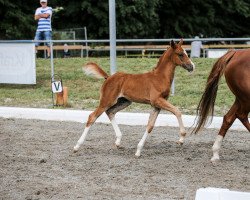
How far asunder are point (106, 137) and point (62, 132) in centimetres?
85

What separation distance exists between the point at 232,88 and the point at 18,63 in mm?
6671

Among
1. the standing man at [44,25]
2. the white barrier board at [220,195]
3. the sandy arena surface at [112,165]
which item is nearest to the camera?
the white barrier board at [220,195]

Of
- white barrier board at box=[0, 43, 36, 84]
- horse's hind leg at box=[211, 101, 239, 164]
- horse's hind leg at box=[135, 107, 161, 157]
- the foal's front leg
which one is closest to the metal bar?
white barrier board at box=[0, 43, 36, 84]

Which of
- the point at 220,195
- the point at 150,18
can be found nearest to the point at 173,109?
the point at 220,195

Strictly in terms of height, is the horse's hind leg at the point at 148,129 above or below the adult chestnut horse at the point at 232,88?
below

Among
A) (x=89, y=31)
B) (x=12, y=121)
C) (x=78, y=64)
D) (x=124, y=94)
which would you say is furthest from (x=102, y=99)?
(x=89, y=31)

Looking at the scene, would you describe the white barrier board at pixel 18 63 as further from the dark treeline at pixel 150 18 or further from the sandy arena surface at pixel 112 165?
the dark treeline at pixel 150 18

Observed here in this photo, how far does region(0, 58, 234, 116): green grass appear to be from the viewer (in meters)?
11.5

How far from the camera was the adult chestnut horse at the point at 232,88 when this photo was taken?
22.8 feet

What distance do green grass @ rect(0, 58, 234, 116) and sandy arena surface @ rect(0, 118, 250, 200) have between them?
2.07m

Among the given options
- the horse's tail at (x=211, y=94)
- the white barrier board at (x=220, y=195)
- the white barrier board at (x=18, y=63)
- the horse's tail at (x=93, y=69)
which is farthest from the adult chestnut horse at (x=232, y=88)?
the white barrier board at (x=18, y=63)

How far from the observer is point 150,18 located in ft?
92.7

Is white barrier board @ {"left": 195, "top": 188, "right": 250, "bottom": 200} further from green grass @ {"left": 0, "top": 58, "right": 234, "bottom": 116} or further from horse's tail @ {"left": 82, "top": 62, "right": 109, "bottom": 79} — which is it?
green grass @ {"left": 0, "top": 58, "right": 234, "bottom": 116}

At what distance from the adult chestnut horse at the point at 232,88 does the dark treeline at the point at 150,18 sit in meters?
12.8
